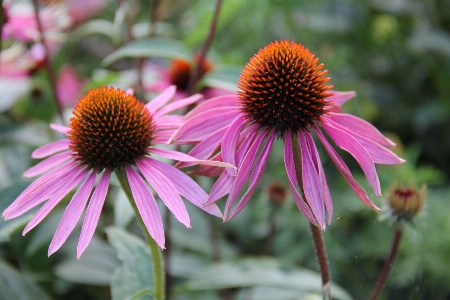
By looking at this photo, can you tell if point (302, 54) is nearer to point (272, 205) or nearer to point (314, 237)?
point (314, 237)

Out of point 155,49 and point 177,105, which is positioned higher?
point 155,49

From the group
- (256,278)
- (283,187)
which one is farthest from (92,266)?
(283,187)

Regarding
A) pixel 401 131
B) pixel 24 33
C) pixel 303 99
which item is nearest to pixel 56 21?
pixel 24 33

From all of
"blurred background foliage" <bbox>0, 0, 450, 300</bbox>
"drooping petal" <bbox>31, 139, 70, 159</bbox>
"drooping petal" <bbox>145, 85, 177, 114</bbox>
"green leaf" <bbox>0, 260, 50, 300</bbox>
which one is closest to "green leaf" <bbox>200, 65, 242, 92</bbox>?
"blurred background foliage" <bbox>0, 0, 450, 300</bbox>

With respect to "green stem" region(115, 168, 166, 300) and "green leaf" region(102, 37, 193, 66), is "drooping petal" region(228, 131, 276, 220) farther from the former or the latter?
"green leaf" region(102, 37, 193, 66)

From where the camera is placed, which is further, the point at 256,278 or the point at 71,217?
the point at 256,278

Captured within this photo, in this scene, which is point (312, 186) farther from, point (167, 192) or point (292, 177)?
point (167, 192)
